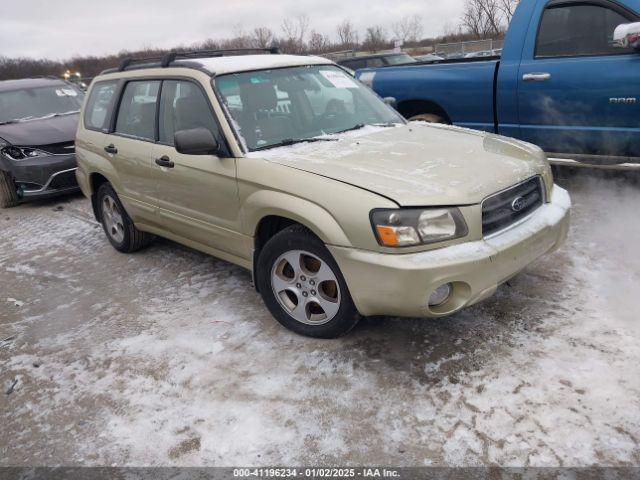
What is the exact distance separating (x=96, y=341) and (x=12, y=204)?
5.28 meters

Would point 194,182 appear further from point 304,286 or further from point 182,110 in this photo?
point 304,286

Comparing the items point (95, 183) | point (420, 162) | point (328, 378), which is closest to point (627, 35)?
point (420, 162)

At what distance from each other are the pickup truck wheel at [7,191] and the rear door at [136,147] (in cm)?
379

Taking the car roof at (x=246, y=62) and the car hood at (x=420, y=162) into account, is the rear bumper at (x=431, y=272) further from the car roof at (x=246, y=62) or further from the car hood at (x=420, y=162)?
the car roof at (x=246, y=62)

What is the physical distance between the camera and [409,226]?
2.72m

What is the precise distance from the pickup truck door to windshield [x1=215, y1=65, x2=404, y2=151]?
69.2 inches

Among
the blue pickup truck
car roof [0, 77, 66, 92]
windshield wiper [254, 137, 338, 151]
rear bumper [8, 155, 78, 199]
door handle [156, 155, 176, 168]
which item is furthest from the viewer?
car roof [0, 77, 66, 92]

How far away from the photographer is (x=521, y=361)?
9.60 feet

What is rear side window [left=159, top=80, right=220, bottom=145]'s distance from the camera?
3.73 metres

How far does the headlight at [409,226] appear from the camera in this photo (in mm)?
2717

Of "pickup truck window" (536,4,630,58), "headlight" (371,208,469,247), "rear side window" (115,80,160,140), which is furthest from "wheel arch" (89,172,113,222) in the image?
"pickup truck window" (536,4,630,58)

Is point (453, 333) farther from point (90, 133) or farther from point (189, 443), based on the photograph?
point (90, 133)

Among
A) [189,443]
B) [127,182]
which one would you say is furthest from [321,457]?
[127,182]

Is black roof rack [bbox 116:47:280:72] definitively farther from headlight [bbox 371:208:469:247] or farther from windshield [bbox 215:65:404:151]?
headlight [bbox 371:208:469:247]
